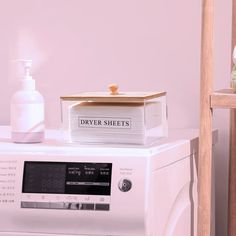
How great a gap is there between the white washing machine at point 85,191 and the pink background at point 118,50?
473 millimetres

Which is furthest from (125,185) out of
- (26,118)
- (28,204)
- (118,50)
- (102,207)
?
(118,50)

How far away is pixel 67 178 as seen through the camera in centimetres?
93

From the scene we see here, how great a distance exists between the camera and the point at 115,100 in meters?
1.04

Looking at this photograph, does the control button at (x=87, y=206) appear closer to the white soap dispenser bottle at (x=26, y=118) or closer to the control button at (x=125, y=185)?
the control button at (x=125, y=185)

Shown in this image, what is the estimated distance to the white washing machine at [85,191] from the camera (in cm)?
89

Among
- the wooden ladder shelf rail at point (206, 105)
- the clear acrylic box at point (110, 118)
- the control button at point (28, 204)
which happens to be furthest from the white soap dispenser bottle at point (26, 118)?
the wooden ladder shelf rail at point (206, 105)

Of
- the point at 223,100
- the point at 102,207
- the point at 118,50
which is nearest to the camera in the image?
the point at 102,207

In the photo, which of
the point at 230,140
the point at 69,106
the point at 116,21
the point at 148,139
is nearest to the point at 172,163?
the point at 148,139

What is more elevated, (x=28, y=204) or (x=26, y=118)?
(x=26, y=118)

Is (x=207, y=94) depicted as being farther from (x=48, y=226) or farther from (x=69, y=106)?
(x=48, y=226)

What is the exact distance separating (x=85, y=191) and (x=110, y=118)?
184mm

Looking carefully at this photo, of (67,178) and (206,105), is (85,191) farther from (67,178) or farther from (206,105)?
(206,105)

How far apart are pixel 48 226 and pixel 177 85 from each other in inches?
25.5

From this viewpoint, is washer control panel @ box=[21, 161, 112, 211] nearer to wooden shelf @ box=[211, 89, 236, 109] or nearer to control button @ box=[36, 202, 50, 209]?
control button @ box=[36, 202, 50, 209]
